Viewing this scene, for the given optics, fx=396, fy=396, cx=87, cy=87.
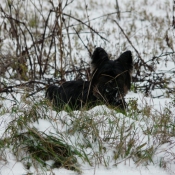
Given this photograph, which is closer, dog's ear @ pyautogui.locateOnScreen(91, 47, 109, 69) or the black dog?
the black dog

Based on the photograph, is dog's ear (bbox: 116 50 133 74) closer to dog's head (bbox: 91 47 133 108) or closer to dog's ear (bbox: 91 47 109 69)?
dog's head (bbox: 91 47 133 108)

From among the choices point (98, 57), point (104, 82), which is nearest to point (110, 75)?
point (104, 82)

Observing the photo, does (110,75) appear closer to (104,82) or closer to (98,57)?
(104,82)

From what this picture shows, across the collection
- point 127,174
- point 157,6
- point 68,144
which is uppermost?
point 157,6

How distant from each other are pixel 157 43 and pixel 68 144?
7977 mm

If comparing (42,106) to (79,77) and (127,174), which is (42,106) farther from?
(79,77)

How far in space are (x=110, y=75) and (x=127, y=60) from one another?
52 centimetres

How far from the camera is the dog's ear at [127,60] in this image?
6.32m

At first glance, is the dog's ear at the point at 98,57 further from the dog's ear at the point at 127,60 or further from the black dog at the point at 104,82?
the dog's ear at the point at 127,60

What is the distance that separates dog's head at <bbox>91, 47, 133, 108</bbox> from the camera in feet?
19.4

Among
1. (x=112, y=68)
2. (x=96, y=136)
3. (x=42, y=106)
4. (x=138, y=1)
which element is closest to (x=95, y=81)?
(x=112, y=68)

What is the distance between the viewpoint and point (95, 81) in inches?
242

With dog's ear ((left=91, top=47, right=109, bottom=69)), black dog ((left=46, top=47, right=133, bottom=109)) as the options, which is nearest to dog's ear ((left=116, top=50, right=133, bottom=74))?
black dog ((left=46, top=47, right=133, bottom=109))

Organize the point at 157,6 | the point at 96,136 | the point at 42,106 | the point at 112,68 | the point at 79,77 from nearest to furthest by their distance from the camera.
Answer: the point at 96,136
the point at 42,106
the point at 112,68
the point at 79,77
the point at 157,6
